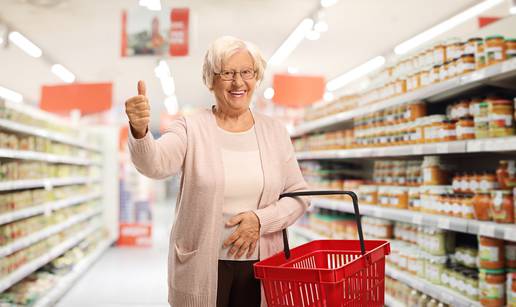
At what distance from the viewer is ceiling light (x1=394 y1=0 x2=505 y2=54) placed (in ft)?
25.9

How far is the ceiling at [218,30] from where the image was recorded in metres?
8.27

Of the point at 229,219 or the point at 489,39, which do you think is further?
the point at 489,39

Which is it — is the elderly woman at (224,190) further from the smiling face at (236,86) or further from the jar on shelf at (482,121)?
the jar on shelf at (482,121)

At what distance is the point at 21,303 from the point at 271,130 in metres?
3.61

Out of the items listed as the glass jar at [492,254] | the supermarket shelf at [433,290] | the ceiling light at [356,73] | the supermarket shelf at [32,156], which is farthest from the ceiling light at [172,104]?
the glass jar at [492,254]

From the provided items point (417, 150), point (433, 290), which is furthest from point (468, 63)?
point (433, 290)

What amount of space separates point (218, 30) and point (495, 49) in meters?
7.52

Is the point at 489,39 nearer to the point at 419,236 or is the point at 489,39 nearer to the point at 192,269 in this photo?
the point at 419,236

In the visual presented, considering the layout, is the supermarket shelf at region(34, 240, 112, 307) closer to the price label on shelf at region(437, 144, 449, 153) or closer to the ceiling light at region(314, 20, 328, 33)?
the price label on shelf at region(437, 144, 449, 153)

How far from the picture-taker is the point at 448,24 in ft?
28.5

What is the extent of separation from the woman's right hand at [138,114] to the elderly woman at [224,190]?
0.31ft

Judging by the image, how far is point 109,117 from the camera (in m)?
17.0

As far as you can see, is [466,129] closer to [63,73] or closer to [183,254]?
[183,254]

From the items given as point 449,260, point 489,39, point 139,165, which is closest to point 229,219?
point 139,165
